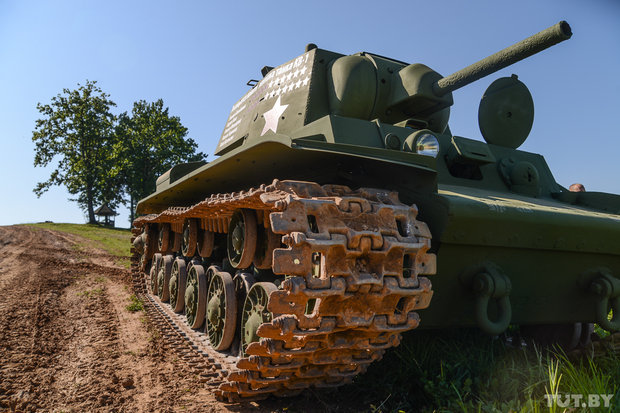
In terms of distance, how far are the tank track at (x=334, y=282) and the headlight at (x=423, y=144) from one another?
986 millimetres

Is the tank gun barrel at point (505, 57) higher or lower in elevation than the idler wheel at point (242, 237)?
higher

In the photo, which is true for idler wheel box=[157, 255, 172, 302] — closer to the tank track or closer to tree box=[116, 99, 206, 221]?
the tank track

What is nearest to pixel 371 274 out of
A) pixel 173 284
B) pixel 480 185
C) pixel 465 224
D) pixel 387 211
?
pixel 387 211

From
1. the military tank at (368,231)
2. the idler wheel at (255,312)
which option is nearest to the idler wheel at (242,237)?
the military tank at (368,231)

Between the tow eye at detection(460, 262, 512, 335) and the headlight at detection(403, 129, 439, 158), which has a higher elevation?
the headlight at detection(403, 129, 439, 158)

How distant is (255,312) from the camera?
3719mm

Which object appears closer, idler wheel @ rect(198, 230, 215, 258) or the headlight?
the headlight

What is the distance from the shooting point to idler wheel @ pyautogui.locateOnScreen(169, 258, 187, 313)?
593 centimetres

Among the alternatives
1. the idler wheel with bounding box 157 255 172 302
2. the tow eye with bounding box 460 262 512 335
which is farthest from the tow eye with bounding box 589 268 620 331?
the idler wheel with bounding box 157 255 172 302

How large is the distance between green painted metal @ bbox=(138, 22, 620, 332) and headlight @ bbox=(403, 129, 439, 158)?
0.02 metres

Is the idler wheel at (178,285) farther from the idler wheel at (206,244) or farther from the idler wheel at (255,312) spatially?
the idler wheel at (255,312)

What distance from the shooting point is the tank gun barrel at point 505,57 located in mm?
3853

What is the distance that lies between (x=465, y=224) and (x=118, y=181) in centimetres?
3599

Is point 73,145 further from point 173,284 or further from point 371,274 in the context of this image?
point 371,274
